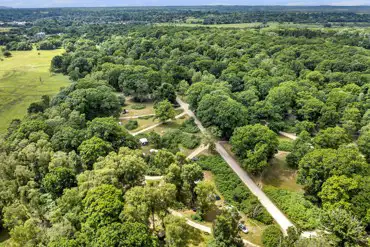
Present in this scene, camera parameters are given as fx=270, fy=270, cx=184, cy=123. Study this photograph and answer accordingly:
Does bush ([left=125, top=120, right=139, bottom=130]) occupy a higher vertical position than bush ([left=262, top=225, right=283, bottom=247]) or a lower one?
higher

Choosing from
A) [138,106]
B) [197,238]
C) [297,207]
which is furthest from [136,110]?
[297,207]

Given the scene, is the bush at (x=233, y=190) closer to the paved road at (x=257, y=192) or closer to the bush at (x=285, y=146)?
the paved road at (x=257, y=192)

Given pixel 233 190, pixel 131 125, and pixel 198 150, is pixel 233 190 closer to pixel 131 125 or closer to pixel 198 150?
pixel 198 150

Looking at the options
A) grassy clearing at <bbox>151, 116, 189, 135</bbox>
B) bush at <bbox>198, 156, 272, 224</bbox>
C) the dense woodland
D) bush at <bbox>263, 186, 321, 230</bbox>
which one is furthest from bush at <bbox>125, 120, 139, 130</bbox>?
bush at <bbox>263, 186, 321, 230</bbox>

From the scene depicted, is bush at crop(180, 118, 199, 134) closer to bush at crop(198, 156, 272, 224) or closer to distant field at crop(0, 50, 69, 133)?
bush at crop(198, 156, 272, 224)

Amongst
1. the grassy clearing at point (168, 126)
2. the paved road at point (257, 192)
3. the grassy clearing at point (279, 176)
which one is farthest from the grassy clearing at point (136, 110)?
the grassy clearing at point (279, 176)

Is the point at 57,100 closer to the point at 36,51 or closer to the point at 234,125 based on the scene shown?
the point at 234,125

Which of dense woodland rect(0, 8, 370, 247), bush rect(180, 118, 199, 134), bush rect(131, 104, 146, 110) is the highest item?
dense woodland rect(0, 8, 370, 247)
